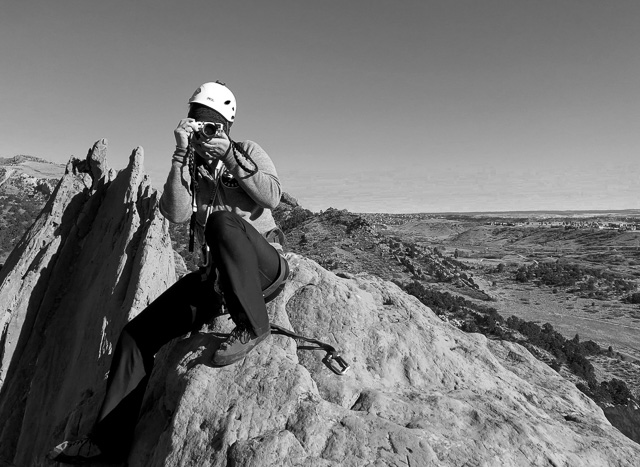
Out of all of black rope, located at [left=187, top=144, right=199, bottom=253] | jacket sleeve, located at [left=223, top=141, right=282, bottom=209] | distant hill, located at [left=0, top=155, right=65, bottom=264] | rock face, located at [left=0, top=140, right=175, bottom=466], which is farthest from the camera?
distant hill, located at [left=0, top=155, right=65, bottom=264]

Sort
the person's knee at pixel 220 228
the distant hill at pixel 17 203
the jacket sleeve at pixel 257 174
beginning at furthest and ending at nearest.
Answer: the distant hill at pixel 17 203
the jacket sleeve at pixel 257 174
the person's knee at pixel 220 228

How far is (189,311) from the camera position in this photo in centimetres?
314

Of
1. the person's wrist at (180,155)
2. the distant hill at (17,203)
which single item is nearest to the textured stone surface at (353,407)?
the person's wrist at (180,155)

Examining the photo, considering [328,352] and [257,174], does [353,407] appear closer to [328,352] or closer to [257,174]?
[328,352]

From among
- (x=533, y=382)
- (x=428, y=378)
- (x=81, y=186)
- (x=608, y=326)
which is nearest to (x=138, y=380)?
(x=428, y=378)

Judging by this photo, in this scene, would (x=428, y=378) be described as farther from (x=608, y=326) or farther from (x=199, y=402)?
(x=608, y=326)

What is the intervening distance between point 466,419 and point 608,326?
1071 inches

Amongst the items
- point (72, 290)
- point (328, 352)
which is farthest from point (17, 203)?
point (328, 352)

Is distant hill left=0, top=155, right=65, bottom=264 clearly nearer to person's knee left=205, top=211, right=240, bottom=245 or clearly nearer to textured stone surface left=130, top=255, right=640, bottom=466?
textured stone surface left=130, top=255, right=640, bottom=466

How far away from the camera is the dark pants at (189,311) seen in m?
2.66

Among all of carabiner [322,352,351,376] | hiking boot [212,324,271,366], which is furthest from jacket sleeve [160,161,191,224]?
carabiner [322,352,351,376]

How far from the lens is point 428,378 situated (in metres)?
3.42

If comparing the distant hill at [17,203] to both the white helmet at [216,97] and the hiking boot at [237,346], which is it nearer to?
the white helmet at [216,97]

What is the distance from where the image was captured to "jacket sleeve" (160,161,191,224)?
3107 mm
